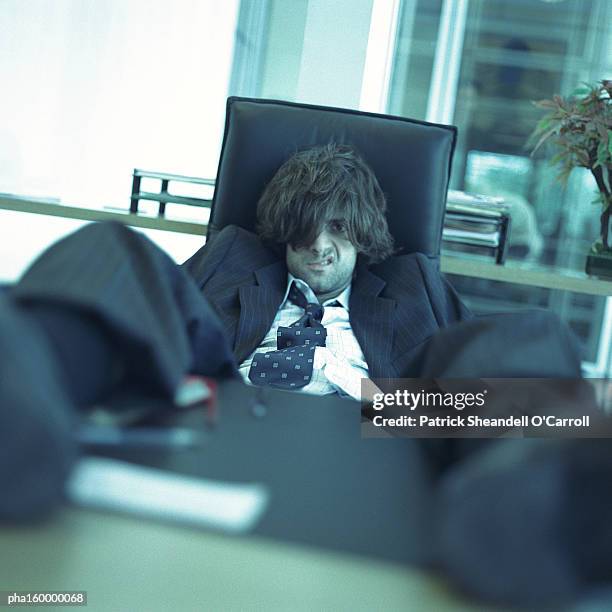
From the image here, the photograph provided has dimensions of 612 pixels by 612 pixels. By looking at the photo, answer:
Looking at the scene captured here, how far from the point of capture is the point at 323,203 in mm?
1739

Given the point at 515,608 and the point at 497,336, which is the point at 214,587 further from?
the point at 497,336

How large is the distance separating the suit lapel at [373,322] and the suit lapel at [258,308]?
0.54 feet

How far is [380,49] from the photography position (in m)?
3.08

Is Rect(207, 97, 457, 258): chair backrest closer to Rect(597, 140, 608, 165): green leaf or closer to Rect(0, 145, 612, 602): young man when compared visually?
Rect(0, 145, 612, 602): young man

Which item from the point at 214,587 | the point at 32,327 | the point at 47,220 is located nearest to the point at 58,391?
the point at 32,327

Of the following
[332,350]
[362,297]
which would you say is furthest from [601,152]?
[332,350]

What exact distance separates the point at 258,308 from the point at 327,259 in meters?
0.19

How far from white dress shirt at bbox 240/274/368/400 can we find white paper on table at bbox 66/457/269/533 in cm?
87

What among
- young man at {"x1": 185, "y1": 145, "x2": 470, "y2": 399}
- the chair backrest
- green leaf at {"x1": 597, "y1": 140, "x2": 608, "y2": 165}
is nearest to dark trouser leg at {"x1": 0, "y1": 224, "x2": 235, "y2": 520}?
young man at {"x1": 185, "y1": 145, "x2": 470, "y2": 399}

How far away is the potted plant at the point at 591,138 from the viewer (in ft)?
7.15

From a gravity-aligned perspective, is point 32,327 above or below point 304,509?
above

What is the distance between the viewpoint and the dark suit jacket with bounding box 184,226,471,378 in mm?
1654

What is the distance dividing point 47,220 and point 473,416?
2.43 m

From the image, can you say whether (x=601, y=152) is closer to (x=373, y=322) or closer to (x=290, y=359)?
(x=373, y=322)
